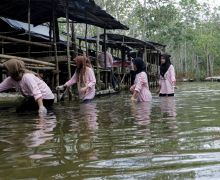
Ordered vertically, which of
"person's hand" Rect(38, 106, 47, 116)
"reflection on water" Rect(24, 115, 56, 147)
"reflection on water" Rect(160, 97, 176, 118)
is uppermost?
"person's hand" Rect(38, 106, 47, 116)

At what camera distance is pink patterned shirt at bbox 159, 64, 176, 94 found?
39.6 feet

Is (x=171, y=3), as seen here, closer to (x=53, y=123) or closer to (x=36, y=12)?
(x=36, y=12)

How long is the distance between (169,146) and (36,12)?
1103 centimetres

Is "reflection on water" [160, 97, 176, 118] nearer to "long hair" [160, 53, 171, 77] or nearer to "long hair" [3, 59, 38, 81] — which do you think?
"long hair" [3, 59, 38, 81]

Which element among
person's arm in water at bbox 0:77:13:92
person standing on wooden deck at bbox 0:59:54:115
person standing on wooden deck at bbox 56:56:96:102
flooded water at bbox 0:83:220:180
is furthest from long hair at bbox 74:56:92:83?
flooded water at bbox 0:83:220:180

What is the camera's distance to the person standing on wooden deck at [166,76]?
11977 millimetres

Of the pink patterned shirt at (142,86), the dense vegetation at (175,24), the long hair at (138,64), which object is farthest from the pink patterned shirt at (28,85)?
the dense vegetation at (175,24)

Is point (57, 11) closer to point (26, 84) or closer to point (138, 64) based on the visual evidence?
point (138, 64)

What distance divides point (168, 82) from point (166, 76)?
237mm

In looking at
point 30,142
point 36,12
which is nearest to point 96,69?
point 36,12

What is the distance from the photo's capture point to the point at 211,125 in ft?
16.3

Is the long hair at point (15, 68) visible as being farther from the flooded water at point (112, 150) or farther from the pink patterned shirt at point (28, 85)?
the flooded water at point (112, 150)

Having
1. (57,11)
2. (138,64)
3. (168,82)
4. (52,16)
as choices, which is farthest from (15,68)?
(57,11)

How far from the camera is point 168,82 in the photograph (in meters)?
12.3
